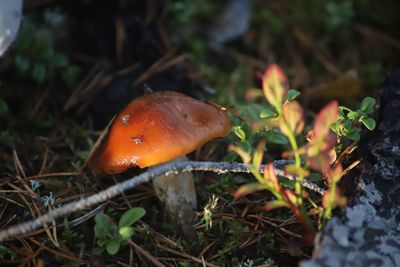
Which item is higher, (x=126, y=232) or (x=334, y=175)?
(x=334, y=175)

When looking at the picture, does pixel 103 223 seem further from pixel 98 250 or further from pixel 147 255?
pixel 147 255

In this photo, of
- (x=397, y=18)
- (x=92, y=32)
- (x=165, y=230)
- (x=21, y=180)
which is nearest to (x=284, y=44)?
(x=397, y=18)

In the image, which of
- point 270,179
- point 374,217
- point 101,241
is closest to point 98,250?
point 101,241

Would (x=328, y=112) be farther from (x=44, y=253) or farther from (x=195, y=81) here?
(x=195, y=81)

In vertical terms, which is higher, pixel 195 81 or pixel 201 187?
pixel 195 81

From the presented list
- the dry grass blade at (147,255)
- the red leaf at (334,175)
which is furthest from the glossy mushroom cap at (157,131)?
the red leaf at (334,175)
